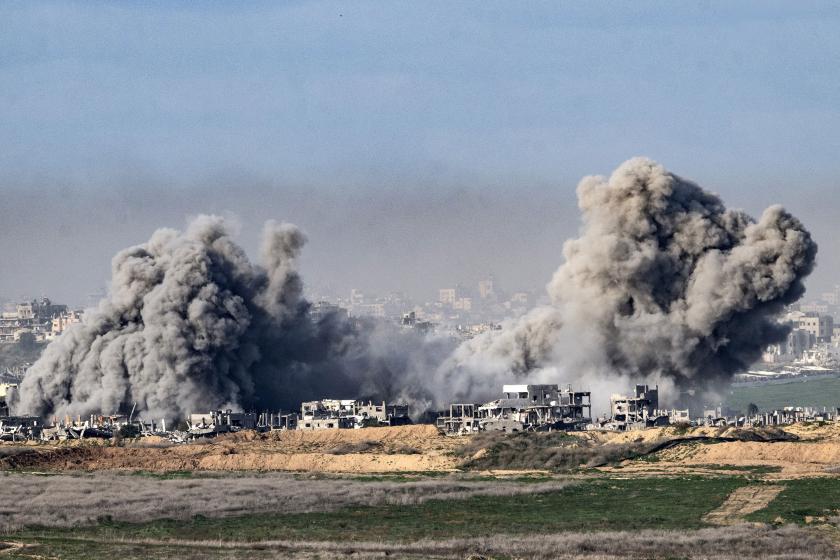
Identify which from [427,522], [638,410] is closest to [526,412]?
[638,410]

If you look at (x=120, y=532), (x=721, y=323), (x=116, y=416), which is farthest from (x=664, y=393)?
(x=120, y=532)

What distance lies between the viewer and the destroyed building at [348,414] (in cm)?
10450

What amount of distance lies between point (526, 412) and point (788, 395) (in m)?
72.5

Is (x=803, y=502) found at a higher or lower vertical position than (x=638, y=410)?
lower

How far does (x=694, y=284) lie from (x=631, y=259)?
433 cm

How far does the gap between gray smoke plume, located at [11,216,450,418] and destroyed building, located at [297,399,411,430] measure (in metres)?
4.26

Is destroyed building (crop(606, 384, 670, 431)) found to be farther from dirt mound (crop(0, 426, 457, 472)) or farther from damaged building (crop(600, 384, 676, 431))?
dirt mound (crop(0, 426, 457, 472))

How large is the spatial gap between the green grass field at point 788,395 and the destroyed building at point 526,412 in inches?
1345

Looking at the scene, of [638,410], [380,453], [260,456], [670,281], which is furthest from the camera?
[670,281]

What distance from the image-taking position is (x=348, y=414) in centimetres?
10975

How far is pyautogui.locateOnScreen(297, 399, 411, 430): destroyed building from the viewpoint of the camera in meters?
104

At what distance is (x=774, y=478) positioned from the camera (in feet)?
224

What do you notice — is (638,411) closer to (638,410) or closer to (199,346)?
(638,410)

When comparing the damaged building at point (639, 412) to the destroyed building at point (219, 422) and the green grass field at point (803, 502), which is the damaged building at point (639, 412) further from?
the green grass field at point (803, 502)
